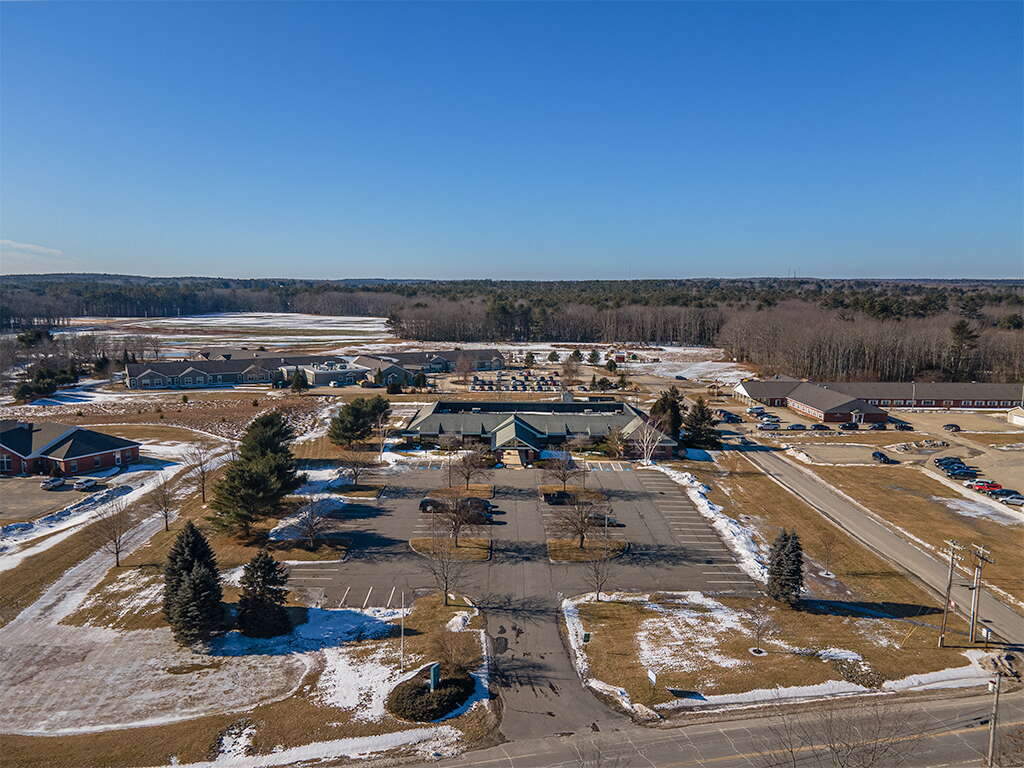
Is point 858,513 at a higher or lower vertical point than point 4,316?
lower

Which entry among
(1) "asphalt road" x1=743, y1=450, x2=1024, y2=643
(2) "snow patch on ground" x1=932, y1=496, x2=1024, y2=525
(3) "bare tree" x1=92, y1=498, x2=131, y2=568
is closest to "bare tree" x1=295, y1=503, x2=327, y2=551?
(3) "bare tree" x1=92, y1=498, x2=131, y2=568

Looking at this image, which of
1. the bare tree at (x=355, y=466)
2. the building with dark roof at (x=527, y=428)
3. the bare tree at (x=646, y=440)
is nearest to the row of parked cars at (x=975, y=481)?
the building with dark roof at (x=527, y=428)

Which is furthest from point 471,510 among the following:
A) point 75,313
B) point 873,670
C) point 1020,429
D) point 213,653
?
point 75,313

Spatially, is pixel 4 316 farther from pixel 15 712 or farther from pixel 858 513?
pixel 858 513

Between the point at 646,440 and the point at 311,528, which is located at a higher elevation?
the point at 646,440

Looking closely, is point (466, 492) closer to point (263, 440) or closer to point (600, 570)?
point (600, 570)

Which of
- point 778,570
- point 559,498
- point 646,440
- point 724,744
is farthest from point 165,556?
point 646,440

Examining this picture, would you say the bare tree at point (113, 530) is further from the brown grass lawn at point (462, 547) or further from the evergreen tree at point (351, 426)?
the evergreen tree at point (351, 426)
